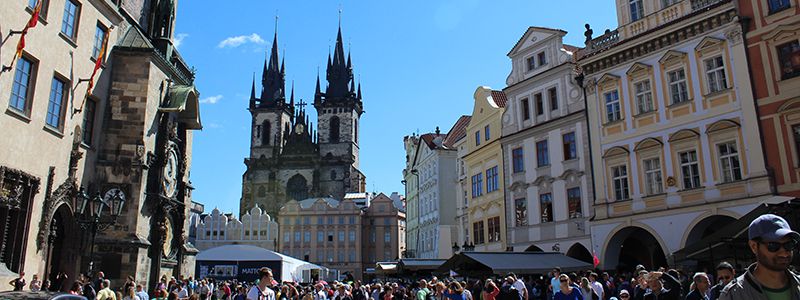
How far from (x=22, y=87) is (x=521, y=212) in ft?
67.7

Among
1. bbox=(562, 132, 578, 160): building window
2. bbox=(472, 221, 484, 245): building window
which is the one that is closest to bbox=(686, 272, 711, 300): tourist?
bbox=(562, 132, 578, 160): building window

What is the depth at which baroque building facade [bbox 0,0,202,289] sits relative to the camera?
14719mm

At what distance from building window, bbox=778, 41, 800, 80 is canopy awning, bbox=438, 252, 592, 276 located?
9087 mm

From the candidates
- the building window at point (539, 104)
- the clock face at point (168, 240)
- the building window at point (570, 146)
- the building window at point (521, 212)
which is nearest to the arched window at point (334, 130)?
the building window at point (521, 212)

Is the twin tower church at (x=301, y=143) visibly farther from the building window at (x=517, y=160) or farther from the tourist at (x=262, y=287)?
the tourist at (x=262, y=287)

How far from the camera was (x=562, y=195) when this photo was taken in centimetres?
2594

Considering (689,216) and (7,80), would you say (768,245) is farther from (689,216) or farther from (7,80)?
(689,216)

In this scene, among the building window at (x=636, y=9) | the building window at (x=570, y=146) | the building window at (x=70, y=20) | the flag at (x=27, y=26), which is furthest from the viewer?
the building window at (x=570, y=146)

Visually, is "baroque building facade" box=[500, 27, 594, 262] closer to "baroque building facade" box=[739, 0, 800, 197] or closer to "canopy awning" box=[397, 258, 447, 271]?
"canopy awning" box=[397, 258, 447, 271]

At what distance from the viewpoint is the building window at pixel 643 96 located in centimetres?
2255

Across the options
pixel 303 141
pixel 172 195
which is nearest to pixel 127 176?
pixel 172 195

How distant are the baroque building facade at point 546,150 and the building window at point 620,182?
1.32m

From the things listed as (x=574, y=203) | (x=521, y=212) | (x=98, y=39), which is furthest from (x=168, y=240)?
(x=574, y=203)

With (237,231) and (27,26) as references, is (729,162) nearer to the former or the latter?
(27,26)
